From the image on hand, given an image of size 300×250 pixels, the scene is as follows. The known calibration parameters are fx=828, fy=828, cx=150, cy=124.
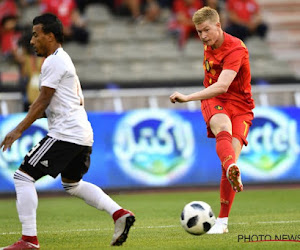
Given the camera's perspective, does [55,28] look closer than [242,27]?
Yes

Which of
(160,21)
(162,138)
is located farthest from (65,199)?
(160,21)

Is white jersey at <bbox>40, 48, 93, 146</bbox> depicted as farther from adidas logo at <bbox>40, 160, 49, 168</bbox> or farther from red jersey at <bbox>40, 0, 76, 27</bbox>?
red jersey at <bbox>40, 0, 76, 27</bbox>

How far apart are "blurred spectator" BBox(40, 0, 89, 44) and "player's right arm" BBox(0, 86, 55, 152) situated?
12182mm

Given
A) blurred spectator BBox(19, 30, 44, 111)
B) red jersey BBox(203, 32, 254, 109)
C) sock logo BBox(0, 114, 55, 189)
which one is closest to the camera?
red jersey BBox(203, 32, 254, 109)

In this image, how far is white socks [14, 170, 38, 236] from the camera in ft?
23.2

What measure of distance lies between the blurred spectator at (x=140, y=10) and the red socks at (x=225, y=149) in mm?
12761

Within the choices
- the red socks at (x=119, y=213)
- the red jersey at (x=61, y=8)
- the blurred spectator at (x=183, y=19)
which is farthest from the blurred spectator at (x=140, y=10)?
the red socks at (x=119, y=213)

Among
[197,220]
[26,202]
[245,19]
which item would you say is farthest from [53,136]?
[245,19]

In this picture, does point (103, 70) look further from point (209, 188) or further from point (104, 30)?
point (209, 188)

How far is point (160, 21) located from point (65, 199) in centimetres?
848

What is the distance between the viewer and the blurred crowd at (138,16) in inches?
758

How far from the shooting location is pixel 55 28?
7301 mm

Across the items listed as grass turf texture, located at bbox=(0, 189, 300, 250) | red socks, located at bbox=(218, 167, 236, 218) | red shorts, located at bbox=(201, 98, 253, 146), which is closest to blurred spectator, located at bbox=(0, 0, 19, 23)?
grass turf texture, located at bbox=(0, 189, 300, 250)

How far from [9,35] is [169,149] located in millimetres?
6366
